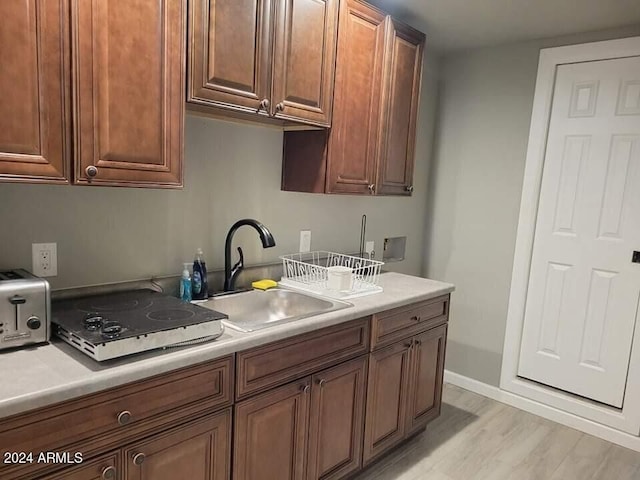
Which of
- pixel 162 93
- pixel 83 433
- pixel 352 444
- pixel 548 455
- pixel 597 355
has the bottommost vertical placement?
pixel 548 455

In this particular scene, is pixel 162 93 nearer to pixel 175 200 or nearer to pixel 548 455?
pixel 175 200

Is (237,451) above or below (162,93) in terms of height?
below

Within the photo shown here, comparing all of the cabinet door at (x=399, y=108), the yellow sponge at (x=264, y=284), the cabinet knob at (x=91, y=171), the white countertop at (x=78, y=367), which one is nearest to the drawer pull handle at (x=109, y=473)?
the white countertop at (x=78, y=367)

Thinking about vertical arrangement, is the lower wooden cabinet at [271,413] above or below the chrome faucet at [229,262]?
below

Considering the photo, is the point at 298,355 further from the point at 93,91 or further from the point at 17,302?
the point at 93,91

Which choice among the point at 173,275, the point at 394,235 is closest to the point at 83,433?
the point at 173,275

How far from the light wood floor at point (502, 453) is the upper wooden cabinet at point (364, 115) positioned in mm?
Result: 1428

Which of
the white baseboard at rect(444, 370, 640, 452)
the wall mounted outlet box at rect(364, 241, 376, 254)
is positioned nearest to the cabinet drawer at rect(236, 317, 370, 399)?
the wall mounted outlet box at rect(364, 241, 376, 254)

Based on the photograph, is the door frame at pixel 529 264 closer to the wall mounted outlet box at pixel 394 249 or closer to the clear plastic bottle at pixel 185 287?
the wall mounted outlet box at pixel 394 249

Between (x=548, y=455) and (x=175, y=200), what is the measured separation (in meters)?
2.40

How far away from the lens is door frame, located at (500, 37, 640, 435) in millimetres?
2695

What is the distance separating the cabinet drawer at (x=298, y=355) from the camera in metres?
1.59

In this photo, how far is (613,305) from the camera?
108 inches

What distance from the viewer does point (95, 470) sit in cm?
123
